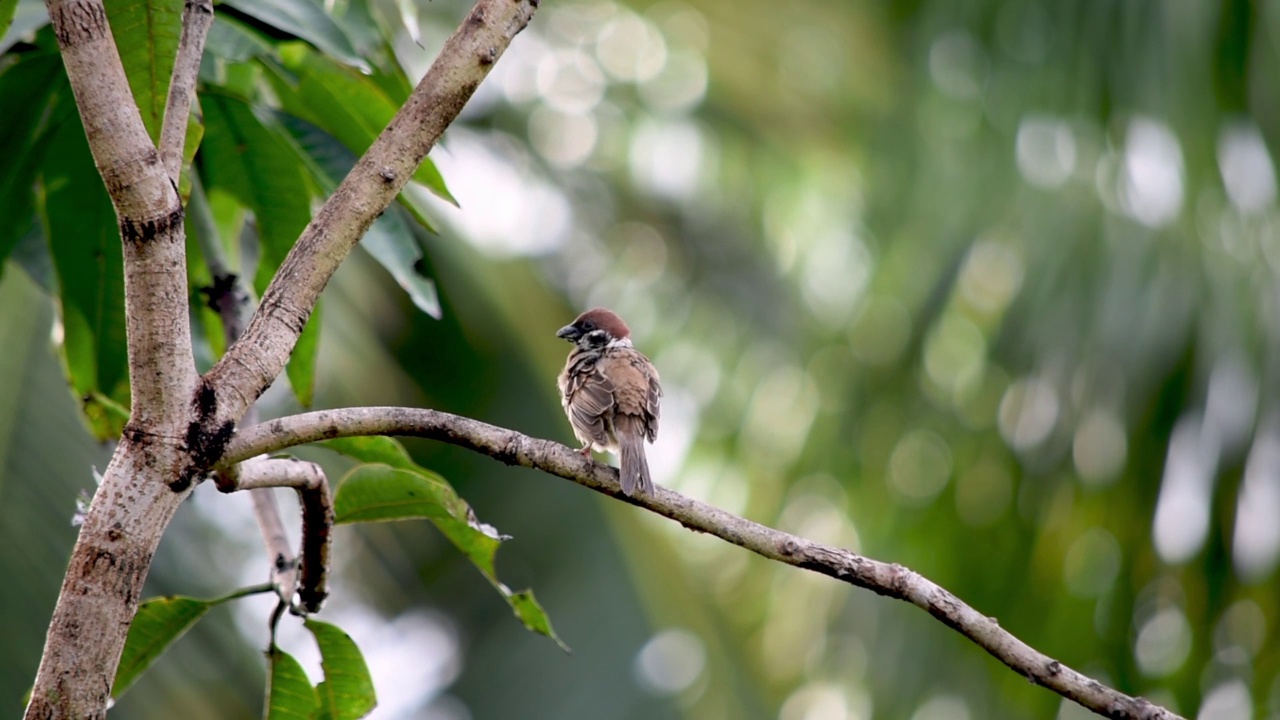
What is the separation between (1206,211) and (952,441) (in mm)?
1683

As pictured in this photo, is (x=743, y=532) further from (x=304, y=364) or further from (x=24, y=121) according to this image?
(x=24, y=121)

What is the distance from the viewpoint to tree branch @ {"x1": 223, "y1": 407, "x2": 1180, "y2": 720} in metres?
1.90

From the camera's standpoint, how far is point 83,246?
3160 mm

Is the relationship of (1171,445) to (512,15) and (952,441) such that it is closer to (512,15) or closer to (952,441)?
(952,441)

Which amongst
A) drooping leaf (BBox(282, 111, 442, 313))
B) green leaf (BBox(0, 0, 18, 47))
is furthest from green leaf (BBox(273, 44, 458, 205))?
green leaf (BBox(0, 0, 18, 47))

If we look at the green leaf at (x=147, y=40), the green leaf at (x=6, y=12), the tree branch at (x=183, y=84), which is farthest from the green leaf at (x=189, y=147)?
the green leaf at (x=6, y=12)

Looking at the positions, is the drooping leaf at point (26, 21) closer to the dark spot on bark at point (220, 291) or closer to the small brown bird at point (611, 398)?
the dark spot on bark at point (220, 291)

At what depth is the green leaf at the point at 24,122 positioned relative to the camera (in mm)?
2977

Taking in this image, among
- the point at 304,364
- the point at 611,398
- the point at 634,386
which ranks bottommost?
the point at 304,364

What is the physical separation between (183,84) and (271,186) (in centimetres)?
117

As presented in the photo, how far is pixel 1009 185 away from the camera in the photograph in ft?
21.4

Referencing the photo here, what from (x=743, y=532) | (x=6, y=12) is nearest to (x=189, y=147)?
(x=6, y=12)

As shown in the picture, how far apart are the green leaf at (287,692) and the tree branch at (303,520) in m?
0.17

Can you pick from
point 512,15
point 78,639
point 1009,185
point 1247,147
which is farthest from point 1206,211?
point 78,639
